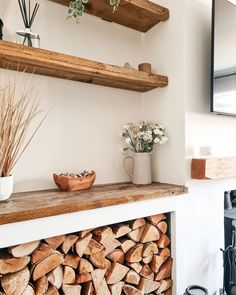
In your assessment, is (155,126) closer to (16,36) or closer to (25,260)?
(16,36)

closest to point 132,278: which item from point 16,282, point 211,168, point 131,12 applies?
point 16,282

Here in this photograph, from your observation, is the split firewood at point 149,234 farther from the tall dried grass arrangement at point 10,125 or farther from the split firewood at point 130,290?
the tall dried grass arrangement at point 10,125

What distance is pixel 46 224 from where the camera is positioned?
105 centimetres

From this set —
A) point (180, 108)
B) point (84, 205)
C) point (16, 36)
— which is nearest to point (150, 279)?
point (84, 205)

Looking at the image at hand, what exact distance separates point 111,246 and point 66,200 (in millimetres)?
376

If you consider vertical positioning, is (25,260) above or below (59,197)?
below

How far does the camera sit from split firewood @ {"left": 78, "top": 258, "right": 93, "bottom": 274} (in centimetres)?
117

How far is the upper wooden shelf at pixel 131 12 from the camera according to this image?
153 centimetres

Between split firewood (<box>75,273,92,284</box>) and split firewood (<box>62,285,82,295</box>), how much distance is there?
0.07 ft

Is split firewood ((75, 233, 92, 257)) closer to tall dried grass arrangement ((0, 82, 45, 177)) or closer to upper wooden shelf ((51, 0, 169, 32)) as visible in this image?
tall dried grass arrangement ((0, 82, 45, 177))

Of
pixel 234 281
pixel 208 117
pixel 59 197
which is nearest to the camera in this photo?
pixel 59 197

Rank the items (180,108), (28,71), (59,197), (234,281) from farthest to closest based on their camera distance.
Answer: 1. (234,281)
2. (180,108)
3. (28,71)
4. (59,197)

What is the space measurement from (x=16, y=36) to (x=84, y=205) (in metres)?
0.97

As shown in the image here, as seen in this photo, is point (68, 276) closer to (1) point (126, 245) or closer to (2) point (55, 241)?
(2) point (55, 241)
